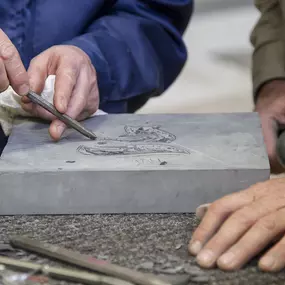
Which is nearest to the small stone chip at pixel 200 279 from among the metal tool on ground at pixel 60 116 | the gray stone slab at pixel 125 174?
the gray stone slab at pixel 125 174

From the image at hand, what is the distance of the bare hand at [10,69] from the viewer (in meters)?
0.80

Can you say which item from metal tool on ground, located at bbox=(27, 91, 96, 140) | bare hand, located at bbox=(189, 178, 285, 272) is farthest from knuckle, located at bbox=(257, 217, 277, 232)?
metal tool on ground, located at bbox=(27, 91, 96, 140)

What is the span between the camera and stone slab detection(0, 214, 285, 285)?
24.4 inches

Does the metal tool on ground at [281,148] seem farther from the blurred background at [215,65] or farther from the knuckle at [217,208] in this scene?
the blurred background at [215,65]

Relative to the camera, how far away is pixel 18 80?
81cm

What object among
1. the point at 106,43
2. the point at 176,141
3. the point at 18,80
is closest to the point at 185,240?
the point at 176,141

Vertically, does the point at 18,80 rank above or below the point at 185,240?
above

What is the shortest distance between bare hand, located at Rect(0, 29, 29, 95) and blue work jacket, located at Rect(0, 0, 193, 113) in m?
0.20

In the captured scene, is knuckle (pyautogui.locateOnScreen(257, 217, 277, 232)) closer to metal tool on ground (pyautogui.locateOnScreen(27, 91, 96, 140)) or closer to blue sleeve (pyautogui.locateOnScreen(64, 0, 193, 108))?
metal tool on ground (pyautogui.locateOnScreen(27, 91, 96, 140))

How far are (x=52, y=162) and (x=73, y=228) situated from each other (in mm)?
79

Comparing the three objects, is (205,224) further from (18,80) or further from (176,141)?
(18,80)

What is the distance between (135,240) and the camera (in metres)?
0.69

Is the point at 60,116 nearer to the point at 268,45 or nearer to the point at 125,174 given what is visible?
the point at 125,174

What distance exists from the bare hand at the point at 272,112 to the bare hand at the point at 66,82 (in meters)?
0.27
